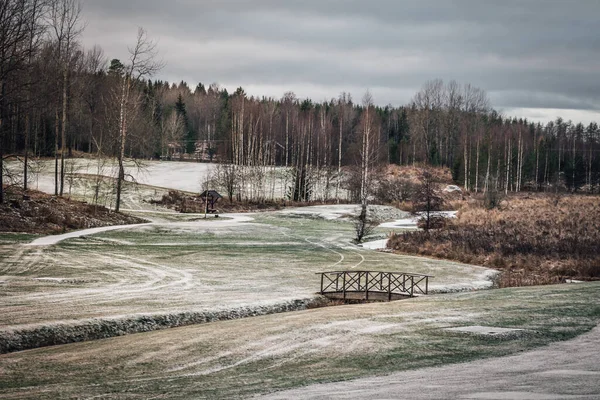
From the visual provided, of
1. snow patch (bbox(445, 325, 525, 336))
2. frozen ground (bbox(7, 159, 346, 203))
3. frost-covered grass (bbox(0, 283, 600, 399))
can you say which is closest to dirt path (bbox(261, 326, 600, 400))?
frost-covered grass (bbox(0, 283, 600, 399))

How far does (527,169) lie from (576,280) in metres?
95.3

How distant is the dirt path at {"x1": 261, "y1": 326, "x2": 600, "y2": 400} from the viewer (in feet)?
39.3

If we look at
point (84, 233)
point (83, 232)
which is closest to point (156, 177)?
point (83, 232)

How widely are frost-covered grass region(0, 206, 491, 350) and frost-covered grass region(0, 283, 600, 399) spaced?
391cm

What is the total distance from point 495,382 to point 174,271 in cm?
2770

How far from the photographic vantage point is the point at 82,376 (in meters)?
16.9

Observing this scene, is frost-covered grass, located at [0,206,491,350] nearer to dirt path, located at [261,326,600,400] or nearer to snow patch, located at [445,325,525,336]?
snow patch, located at [445,325,525,336]

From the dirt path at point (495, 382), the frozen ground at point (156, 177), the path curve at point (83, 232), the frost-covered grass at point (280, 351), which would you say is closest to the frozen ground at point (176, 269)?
the path curve at point (83, 232)

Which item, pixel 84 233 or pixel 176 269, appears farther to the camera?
pixel 84 233

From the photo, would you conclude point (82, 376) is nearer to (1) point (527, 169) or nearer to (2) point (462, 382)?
(2) point (462, 382)

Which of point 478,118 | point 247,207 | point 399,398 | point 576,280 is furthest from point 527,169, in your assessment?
point 399,398

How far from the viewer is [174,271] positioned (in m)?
38.5

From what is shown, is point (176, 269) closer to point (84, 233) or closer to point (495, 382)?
point (84, 233)

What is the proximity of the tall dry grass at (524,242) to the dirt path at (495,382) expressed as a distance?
22.2m
